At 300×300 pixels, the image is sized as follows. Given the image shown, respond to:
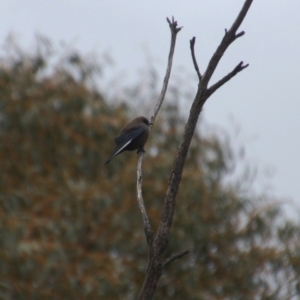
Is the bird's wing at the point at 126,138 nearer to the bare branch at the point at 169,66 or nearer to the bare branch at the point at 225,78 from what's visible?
the bare branch at the point at 169,66

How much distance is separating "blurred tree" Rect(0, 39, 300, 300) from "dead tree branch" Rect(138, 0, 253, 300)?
18.1 ft

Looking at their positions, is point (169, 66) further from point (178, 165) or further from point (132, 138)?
point (132, 138)

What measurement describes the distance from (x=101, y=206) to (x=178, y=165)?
Result: 6.79 meters

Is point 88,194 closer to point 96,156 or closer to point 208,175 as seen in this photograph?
point 96,156

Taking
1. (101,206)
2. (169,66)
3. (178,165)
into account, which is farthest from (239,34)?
(101,206)

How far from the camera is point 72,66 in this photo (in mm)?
10961

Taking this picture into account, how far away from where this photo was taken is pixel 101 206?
9.19 meters

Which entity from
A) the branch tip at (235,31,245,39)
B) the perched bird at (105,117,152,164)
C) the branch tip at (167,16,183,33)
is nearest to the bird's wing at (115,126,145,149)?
the perched bird at (105,117,152,164)

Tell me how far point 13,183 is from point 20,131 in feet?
2.79

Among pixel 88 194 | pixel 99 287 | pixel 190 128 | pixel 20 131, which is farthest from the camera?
pixel 20 131

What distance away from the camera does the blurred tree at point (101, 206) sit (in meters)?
8.40

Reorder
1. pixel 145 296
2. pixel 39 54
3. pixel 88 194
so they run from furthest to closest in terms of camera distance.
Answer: pixel 39 54, pixel 88 194, pixel 145 296

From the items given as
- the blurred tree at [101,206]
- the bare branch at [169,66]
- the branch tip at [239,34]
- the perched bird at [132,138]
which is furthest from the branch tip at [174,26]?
the blurred tree at [101,206]

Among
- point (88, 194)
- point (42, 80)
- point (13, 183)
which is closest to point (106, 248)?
point (88, 194)
